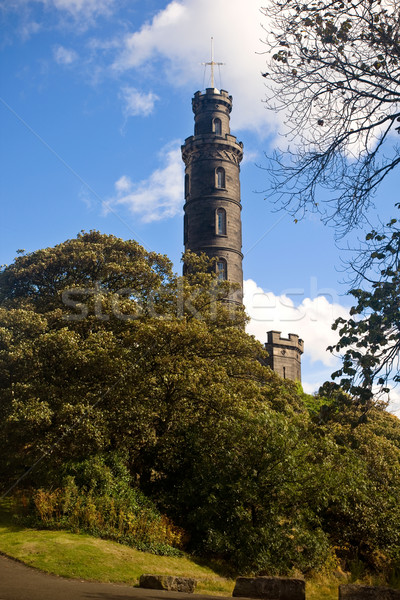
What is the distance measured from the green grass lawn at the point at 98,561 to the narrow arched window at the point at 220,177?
35.9 m

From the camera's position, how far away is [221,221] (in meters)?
46.4

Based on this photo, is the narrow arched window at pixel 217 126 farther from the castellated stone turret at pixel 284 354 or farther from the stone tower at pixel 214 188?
the castellated stone turret at pixel 284 354

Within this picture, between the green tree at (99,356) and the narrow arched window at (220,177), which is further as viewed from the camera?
the narrow arched window at (220,177)

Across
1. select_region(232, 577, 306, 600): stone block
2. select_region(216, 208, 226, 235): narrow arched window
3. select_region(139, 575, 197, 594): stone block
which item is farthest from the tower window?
select_region(232, 577, 306, 600): stone block

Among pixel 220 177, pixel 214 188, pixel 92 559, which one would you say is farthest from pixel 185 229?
pixel 92 559

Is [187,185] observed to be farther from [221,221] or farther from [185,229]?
[221,221]

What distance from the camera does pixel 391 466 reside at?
73.4ft

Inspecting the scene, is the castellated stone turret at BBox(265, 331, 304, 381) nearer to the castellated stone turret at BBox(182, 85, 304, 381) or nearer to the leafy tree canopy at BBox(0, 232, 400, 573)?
the castellated stone turret at BBox(182, 85, 304, 381)

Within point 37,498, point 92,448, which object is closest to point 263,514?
point 92,448

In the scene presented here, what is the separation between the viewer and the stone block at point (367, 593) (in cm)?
912

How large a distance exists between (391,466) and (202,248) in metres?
26.9

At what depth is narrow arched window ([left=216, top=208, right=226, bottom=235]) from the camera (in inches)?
1809

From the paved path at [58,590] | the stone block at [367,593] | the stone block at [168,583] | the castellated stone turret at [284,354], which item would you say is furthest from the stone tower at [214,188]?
the stone block at [367,593]

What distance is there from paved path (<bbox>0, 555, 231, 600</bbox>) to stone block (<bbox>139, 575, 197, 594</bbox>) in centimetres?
A: 53
